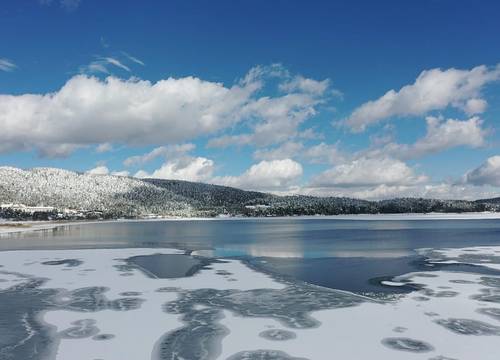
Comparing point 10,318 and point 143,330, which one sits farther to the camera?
point 10,318

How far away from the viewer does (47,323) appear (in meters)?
15.7

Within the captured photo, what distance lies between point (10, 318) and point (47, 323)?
5.77 feet

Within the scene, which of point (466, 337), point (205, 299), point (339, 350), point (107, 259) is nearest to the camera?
point (339, 350)

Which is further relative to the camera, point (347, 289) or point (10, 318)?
point (347, 289)

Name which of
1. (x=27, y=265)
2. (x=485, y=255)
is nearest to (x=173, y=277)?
(x=27, y=265)

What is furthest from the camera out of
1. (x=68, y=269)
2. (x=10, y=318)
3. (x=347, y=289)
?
(x=68, y=269)

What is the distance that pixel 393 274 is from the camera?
2717cm

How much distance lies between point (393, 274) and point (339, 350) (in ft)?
51.2

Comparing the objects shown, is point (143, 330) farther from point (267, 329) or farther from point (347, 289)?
point (347, 289)

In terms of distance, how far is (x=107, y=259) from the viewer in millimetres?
36000

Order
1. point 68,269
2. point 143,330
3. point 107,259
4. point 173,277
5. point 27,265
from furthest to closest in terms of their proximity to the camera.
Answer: point 107,259, point 27,265, point 68,269, point 173,277, point 143,330

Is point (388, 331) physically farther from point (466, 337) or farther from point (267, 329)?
point (267, 329)

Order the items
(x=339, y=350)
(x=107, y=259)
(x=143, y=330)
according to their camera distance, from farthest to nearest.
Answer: (x=107, y=259) → (x=143, y=330) → (x=339, y=350)

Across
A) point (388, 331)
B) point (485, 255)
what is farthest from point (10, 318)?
point (485, 255)
